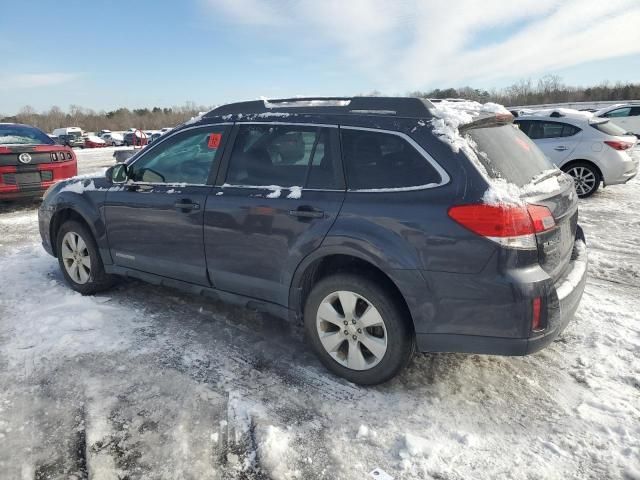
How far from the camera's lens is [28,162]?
27.7 feet

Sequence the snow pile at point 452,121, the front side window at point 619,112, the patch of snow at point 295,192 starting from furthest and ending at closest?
the front side window at point 619,112
the patch of snow at point 295,192
the snow pile at point 452,121

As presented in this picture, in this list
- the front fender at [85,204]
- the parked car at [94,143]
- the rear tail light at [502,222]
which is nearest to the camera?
the rear tail light at [502,222]

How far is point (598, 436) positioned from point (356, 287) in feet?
4.95

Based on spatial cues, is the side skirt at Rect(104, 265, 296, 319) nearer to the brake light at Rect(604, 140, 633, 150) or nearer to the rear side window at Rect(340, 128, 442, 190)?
the rear side window at Rect(340, 128, 442, 190)

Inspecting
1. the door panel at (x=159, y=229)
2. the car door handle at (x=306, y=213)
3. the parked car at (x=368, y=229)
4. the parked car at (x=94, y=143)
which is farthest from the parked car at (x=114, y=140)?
the car door handle at (x=306, y=213)

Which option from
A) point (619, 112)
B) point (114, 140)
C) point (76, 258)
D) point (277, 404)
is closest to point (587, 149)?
point (277, 404)

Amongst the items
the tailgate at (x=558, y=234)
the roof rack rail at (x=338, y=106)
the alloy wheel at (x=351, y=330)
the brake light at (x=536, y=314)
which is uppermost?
the roof rack rail at (x=338, y=106)

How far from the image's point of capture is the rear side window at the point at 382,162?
275cm

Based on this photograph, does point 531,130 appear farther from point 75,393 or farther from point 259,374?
point 75,393

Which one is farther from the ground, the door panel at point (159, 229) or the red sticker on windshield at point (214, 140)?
the red sticker on windshield at point (214, 140)

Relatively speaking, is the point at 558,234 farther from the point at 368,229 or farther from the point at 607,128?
the point at 607,128

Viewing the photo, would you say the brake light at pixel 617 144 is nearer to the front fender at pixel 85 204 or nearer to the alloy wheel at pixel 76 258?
the front fender at pixel 85 204

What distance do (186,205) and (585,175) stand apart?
26.5 feet

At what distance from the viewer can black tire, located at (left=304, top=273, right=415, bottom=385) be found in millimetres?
2836
